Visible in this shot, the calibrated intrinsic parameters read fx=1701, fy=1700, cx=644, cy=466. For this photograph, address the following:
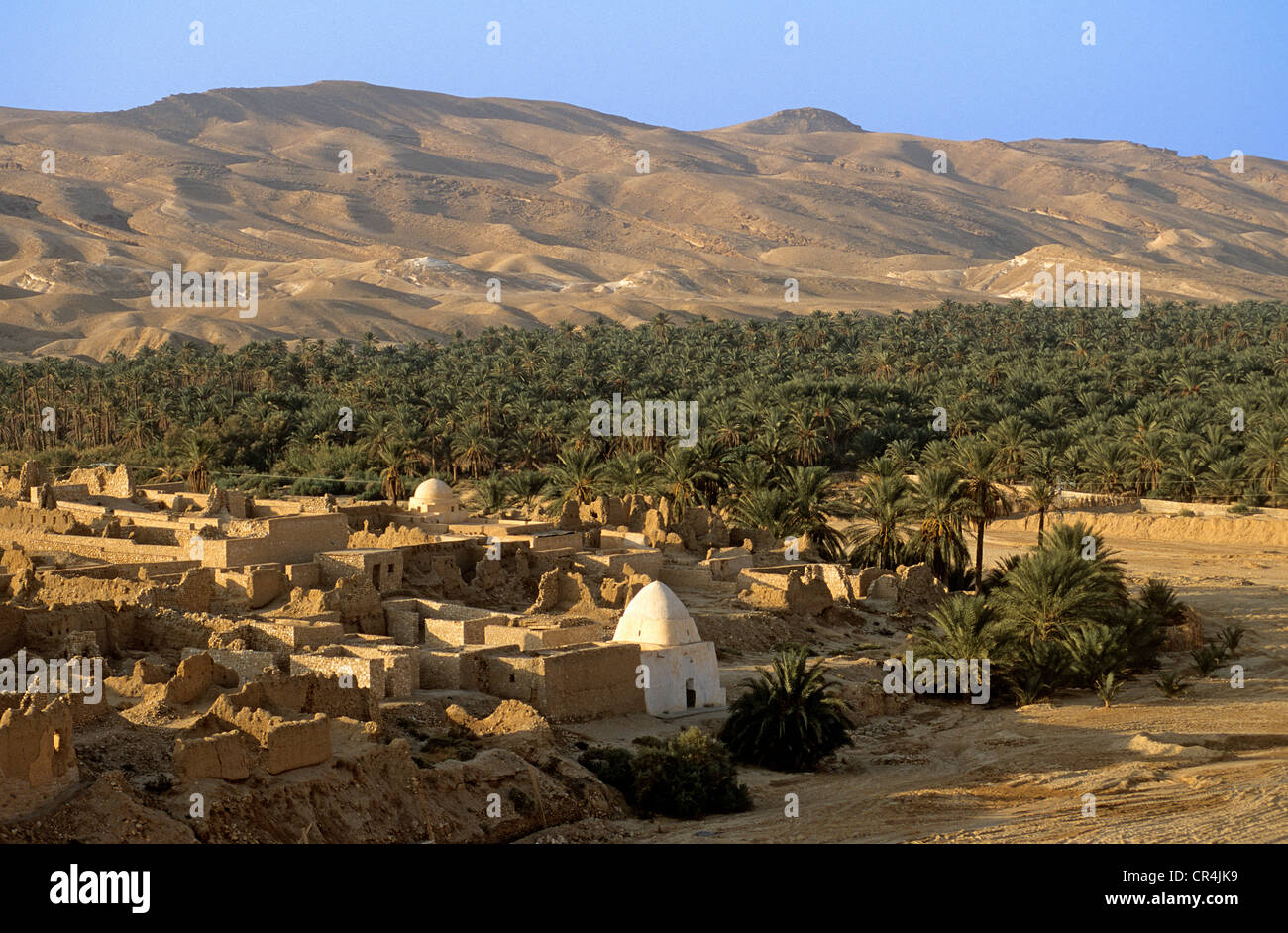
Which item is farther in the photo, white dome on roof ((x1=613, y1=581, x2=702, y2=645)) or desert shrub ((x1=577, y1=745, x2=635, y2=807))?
white dome on roof ((x1=613, y1=581, x2=702, y2=645))

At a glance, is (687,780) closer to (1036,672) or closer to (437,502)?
(1036,672)

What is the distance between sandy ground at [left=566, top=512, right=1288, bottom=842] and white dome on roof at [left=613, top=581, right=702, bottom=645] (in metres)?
1.33

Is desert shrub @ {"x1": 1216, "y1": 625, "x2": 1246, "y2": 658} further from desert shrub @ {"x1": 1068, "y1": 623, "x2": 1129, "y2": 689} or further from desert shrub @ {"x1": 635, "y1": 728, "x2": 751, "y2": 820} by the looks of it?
desert shrub @ {"x1": 635, "y1": 728, "x2": 751, "y2": 820}

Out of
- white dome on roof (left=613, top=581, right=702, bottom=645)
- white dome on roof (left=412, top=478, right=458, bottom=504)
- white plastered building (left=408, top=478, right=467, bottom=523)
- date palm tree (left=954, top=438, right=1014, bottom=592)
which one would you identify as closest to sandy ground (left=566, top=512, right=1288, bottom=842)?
white dome on roof (left=613, top=581, right=702, bottom=645)

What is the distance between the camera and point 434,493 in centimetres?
3812

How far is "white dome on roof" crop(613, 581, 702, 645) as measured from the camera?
82.2 feet

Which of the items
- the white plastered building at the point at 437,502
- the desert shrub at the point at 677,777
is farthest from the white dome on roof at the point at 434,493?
the desert shrub at the point at 677,777

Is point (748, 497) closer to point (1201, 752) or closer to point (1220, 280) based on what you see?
point (1201, 752)

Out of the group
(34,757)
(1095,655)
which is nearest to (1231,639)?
(1095,655)

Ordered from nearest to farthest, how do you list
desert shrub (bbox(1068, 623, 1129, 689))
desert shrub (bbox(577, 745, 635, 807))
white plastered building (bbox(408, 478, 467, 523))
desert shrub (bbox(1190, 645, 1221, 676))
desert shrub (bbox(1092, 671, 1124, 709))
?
desert shrub (bbox(577, 745, 635, 807)), desert shrub (bbox(1092, 671, 1124, 709)), desert shrub (bbox(1068, 623, 1129, 689)), desert shrub (bbox(1190, 645, 1221, 676)), white plastered building (bbox(408, 478, 467, 523))
